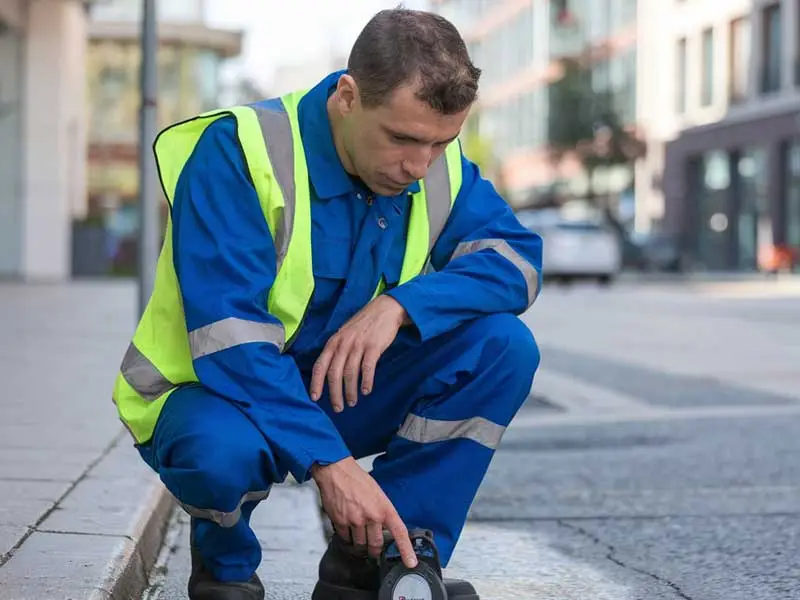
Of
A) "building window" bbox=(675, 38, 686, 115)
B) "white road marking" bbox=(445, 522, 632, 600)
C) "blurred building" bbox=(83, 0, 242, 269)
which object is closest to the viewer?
"white road marking" bbox=(445, 522, 632, 600)

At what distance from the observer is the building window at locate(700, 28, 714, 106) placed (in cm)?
4578

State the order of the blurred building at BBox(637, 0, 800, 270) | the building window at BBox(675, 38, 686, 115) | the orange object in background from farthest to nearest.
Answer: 1. the building window at BBox(675, 38, 686, 115)
2. the blurred building at BBox(637, 0, 800, 270)
3. the orange object in background

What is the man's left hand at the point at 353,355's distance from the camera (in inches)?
121

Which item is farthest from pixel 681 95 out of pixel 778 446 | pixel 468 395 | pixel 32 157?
pixel 468 395

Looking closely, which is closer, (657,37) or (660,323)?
(660,323)

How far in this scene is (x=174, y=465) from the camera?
3.00m

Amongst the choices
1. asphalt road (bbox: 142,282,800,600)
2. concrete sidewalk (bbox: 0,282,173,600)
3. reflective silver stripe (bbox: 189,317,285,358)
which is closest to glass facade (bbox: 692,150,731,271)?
asphalt road (bbox: 142,282,800,600)

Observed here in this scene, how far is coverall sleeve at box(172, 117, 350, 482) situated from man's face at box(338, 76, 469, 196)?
244mm

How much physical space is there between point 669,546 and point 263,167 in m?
1.89

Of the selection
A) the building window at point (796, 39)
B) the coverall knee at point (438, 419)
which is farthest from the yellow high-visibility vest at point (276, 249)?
the building window at point (796, 39)

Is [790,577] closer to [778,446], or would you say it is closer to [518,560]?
[518,560]

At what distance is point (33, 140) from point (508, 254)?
2252cm

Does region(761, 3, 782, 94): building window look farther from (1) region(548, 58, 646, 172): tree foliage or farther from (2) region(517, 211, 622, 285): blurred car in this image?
(2) region(517, 211, 622, 285): blurred car

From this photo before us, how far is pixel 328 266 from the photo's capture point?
3.20 metres
